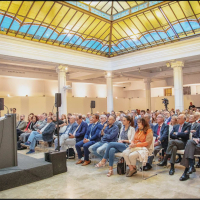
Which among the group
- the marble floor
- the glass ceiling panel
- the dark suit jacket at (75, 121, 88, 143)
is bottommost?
Answer: the marble floor

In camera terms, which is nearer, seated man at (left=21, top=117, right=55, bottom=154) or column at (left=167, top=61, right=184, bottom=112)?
seated man at (left=21, top=117, right=55, bottom=154)

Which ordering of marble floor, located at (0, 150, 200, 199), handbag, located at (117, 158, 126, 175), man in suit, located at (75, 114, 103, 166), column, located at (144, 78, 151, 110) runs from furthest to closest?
column, located at (144, 78, 151, 110) < man in suit, located at (75, 114, 103, 166) < handbag, located at (117, 158, 126, 175) < marble floor, located at (0, 150, 200, 199)

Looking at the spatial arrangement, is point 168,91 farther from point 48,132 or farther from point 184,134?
point 184,134

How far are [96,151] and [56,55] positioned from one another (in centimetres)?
858

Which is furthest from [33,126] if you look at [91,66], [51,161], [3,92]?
[3,92]

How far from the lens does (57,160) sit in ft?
16.0

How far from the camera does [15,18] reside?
9.95 m

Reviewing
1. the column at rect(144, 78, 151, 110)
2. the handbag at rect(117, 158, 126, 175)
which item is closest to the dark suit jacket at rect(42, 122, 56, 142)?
the handbag at rect(117, 158, 126, 175)

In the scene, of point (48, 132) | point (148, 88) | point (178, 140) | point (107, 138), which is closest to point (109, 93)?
point (148, 88)

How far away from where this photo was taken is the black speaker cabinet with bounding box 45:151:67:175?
4.78 meters

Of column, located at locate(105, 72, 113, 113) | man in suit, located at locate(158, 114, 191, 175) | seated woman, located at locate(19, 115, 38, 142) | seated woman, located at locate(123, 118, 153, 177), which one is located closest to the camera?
seated woman, located at locate(123, 118, 153, 177)

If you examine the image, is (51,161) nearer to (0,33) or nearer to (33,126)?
(33,126)

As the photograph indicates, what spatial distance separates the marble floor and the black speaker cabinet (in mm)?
153

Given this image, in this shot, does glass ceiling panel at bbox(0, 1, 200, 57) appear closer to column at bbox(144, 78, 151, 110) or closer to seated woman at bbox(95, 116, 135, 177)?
seated woman at bbox(95, 116, 135, 177)
